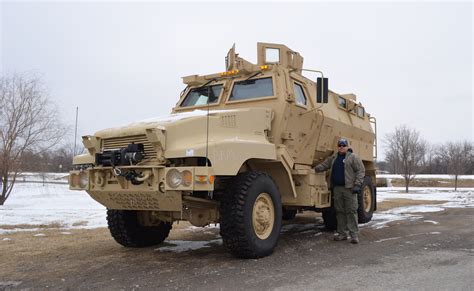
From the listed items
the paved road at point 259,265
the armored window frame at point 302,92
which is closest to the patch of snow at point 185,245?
the paved road at point 259,265

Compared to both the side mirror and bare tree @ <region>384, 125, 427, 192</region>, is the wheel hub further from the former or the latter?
bare tree @ <region>384, 125, 427, 192</region>

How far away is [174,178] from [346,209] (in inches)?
148

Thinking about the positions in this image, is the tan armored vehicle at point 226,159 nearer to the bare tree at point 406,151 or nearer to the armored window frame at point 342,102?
the armored window frame at point 342,102

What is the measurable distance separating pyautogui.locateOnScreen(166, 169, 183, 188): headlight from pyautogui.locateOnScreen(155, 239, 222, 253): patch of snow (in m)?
2.04

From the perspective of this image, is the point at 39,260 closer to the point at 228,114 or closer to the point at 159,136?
the point at 159,136

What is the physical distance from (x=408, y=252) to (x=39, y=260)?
5365mm

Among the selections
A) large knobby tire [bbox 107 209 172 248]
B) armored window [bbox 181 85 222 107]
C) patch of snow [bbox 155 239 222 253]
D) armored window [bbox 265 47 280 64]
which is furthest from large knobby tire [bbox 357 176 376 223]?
large knobby tire [bbox 107 209 172 248]

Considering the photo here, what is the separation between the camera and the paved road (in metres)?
5.06

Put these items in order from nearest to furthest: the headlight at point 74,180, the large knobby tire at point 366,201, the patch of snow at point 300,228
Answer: the headlight at point 74,180 → the patch of snow at point 300,228 → the large knobby tire at point 366,201

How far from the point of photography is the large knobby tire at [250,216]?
597cm

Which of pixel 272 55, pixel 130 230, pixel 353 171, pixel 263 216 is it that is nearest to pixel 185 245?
pixel 130 230

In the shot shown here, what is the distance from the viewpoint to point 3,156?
15391 mm

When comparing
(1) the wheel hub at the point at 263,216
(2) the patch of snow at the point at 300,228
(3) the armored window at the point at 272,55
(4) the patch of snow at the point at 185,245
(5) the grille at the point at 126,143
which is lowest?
(4) the patch of snow at the point at 185,245

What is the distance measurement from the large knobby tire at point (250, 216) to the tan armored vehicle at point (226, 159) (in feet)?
0.05
